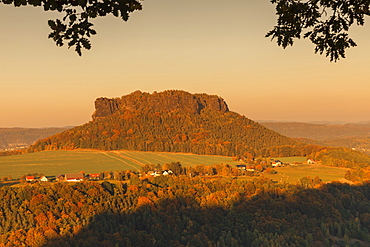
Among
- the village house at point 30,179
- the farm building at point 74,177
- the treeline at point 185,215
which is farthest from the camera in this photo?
the farm building at point 74,177

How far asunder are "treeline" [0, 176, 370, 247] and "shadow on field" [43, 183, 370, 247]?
28 centimetres

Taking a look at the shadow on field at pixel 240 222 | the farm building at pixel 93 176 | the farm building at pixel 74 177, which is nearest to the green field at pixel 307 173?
the shadow on field at pixel 240 222

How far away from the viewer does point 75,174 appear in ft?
525

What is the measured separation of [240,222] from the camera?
11069 centimetres

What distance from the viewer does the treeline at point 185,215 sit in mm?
95938

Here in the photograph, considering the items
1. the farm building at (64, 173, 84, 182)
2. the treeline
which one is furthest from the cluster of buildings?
the treeline

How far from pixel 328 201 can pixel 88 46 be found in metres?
134

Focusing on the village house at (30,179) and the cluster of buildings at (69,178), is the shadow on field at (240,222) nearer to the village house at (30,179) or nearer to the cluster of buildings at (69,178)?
the cluster of buildings at (69,178)

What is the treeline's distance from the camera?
3777 inches

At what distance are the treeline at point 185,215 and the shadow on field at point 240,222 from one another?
10.9 inches

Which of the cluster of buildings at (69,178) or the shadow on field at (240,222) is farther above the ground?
the cluster of buildings at (69,178)

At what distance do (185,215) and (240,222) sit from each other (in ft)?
59.8

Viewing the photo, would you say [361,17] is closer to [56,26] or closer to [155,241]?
[56,26]

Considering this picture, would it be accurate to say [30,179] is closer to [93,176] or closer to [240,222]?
[93,176]
